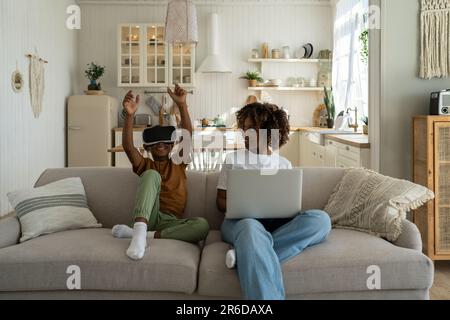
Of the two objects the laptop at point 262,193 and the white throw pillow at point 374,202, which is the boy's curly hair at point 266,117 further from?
the white throw pillow at point 374,202

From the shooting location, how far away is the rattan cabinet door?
3850 millimetres

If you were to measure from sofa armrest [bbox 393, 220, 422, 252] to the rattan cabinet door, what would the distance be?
52.9 inches

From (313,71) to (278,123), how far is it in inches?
208

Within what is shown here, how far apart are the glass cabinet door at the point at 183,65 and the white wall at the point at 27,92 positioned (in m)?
1.46

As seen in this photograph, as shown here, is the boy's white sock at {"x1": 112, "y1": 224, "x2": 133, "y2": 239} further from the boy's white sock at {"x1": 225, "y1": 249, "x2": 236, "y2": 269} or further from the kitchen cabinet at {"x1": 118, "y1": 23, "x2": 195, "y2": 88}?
the kitchen cabinet at {"x1": 118, "y1": 23, "x2": 195, "y2": 88}

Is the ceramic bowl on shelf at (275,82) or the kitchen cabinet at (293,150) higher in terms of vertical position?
the ceramic bowl on shelf at (275,82)

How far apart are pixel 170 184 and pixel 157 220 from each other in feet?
0.78

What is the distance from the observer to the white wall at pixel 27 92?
16.7 feet

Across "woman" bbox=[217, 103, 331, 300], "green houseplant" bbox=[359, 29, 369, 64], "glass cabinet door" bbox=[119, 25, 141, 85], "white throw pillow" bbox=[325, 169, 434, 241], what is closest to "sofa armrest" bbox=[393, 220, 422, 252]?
"white throw pillow" bbox=[325, 169, 434, 241]

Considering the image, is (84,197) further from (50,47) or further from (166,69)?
(166,69)

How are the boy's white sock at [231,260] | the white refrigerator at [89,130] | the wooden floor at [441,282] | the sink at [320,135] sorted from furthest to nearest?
the white refrigerator at [89,130], the sink at [320,135], the wooden floor at [441,282], the boy's white sock at [231,260]

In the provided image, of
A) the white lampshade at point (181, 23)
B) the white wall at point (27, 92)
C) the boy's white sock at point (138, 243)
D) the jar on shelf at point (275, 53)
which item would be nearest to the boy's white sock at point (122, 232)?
the boy's white sock at point (138, 243)

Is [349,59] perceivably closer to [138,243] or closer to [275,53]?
[275,53]

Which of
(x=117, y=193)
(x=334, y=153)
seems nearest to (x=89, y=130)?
(x=334, y=153)
